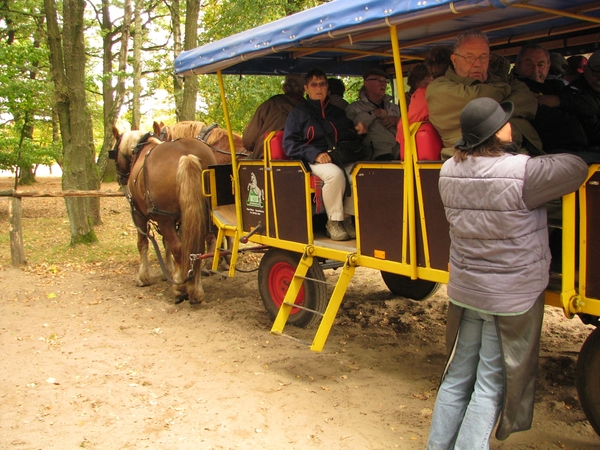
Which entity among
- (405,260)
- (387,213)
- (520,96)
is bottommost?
(405,260)

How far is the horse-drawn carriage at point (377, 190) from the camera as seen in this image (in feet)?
10.5

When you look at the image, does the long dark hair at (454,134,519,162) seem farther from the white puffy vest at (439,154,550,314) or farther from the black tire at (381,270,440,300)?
the black tire at (381,270,440,300)

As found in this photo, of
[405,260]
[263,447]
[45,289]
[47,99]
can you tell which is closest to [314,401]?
[263,447]

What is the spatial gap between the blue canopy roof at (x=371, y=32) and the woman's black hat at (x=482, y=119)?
1.61 feet

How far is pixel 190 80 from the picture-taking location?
35.7ft

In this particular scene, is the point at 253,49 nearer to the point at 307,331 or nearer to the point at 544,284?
the point at 307,331

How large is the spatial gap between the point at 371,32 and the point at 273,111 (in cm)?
161

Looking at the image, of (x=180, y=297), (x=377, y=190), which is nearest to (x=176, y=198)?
(x=180, y=297)

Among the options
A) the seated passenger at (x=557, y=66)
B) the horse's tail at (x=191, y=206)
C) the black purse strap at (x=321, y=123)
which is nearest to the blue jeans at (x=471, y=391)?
the black purse strap at (x=321, y=123)

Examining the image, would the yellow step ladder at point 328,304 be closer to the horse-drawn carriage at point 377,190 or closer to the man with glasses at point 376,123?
the horse-drawn carriage at point 377,190

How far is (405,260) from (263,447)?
58.4 inches

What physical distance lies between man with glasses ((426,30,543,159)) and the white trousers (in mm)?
1194

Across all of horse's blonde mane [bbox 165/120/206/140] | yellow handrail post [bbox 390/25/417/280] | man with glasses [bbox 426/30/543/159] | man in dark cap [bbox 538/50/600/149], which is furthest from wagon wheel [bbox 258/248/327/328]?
horse's blonde mane [bbox 165/120/206/140]

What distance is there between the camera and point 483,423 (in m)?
3.03
